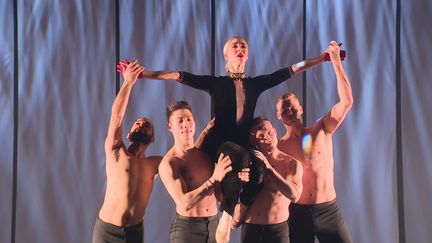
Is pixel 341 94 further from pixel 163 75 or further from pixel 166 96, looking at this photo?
pixel 166 96

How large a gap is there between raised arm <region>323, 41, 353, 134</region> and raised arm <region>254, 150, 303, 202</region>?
387 mm

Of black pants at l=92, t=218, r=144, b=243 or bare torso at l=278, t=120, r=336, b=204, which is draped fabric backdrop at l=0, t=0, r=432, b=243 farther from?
black pants at l=92, t=218, r=144, b=243

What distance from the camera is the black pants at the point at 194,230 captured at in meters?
2.85

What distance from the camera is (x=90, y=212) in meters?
3.71

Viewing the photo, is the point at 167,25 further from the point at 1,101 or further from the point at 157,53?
the point at 1,101

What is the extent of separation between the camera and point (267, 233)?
2.93 meters

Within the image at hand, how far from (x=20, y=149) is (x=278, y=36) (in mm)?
2232

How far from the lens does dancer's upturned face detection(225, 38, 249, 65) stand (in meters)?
2.99

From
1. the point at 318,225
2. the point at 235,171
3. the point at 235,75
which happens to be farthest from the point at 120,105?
the point at 318,225

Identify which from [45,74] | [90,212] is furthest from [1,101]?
[90,212]

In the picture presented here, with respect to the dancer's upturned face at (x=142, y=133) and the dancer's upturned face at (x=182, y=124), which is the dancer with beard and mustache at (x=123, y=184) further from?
the dancer's upturned face at (x=182, y=124)

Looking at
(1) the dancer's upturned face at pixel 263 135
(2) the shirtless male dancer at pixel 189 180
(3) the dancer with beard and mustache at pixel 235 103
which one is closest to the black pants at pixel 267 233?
(3) the dancer with beard and mustache at pixel 235 103

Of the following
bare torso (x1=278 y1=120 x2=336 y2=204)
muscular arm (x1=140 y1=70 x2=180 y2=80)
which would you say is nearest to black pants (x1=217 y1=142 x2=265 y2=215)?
bare torso (x1=278 y1=120 x2=336 y2=204)

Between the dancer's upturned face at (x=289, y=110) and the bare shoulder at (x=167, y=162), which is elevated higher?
the dancer's upturned face at (x=289, y=110)
